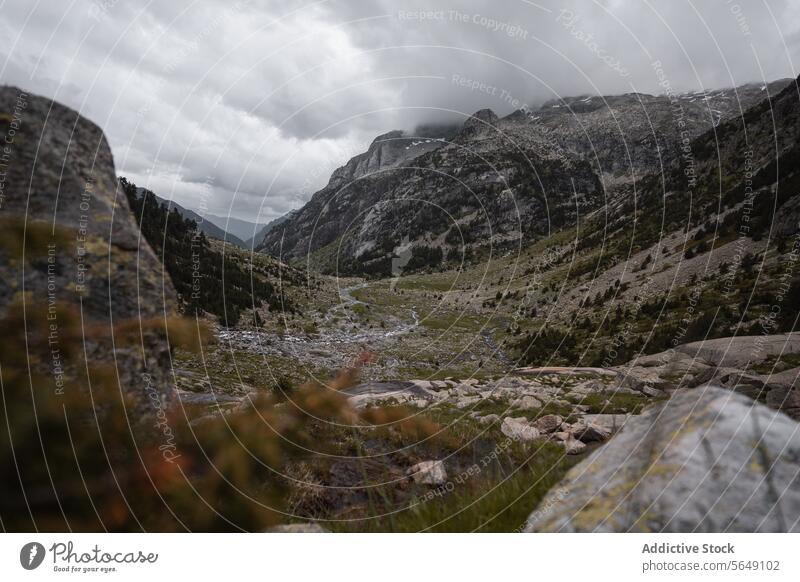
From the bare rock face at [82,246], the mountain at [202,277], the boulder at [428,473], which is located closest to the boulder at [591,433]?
the boulder at [428,473]

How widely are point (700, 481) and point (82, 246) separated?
14.7 feet

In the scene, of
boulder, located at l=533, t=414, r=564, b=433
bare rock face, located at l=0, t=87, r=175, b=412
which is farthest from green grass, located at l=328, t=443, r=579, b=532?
boulder, located at l=533, t=414, r=564, b=433

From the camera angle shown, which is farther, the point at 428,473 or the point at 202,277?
the point at 202,277

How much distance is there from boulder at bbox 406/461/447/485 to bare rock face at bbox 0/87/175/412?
2.57 m

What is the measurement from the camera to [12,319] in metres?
2.14

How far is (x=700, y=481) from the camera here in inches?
100

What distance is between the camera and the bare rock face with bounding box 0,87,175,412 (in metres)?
2.53

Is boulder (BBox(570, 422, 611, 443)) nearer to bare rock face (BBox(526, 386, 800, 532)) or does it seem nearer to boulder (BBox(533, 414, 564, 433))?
boulder (BBox(533, 414, 564, 433))

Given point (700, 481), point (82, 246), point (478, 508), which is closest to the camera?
point (700, 481)

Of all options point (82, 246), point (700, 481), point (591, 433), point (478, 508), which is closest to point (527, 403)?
point (591, 433)

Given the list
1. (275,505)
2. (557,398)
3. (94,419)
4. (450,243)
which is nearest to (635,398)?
(557,398)

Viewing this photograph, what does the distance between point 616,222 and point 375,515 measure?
74.0 meters

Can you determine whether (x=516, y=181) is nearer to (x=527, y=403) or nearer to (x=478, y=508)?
(x=527, y=403)
